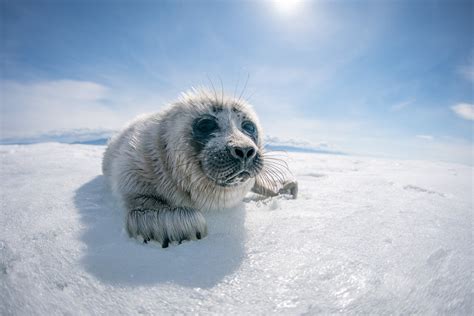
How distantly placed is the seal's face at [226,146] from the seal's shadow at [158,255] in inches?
14.6

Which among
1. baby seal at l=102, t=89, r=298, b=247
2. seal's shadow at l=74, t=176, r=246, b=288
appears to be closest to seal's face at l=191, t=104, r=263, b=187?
baby seal at l=102, t=89, r=298, b=247

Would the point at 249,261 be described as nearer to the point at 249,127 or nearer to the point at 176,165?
the point at 176,165

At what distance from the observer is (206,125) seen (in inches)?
88.1

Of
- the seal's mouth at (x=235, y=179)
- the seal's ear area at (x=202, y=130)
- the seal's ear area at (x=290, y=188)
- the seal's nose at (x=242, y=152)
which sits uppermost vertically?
the seal's ear area at (x=202, y=130)

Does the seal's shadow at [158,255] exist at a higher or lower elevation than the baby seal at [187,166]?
lower

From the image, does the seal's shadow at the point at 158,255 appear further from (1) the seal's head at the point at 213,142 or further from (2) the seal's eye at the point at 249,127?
(2) the seal's eye at the point at 249,127

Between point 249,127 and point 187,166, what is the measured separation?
2.35 feet

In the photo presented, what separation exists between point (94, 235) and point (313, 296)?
1.36m

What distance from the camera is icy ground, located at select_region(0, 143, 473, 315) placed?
3.46 feet

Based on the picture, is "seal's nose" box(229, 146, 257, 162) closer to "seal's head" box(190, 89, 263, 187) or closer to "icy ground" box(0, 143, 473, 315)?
"seal's head" box(190, 89, 263, 187)

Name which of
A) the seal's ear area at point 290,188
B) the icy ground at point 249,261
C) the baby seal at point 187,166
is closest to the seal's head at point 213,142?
the baby seal at point 187,166

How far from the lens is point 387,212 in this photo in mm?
2135

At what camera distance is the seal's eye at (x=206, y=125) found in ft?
7.28

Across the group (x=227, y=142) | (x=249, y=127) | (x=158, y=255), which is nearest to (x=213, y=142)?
(x=227, y=142)
